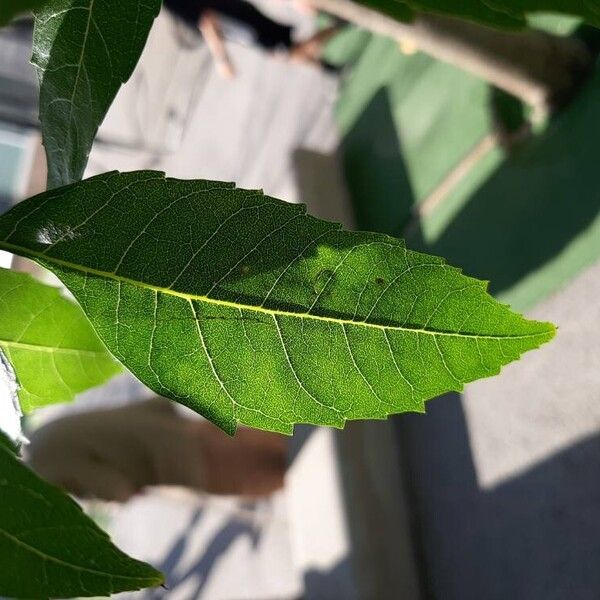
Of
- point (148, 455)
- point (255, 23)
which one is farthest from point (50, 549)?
point (255, 23)

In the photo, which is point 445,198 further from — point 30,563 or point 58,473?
point 30,563

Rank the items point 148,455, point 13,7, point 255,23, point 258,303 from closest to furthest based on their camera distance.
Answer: point 13,7 < point 258,303 < point 148,455 < point 255,23

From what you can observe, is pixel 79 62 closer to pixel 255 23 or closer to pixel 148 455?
pixel 148 455

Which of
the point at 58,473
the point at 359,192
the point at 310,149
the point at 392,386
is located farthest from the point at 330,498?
the point at 392,386

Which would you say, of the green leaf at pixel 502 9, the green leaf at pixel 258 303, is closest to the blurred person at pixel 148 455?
the green leaf at pixel 258 303

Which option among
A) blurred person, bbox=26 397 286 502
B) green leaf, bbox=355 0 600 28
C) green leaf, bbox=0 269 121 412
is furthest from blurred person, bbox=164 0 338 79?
green leaf, bbox=355 0 600 28

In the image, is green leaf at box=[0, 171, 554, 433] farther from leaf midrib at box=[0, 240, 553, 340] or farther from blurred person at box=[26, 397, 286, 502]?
blurred person at box=[26, 397, 286, 502]

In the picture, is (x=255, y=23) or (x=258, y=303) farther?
(x=255, y=23)
